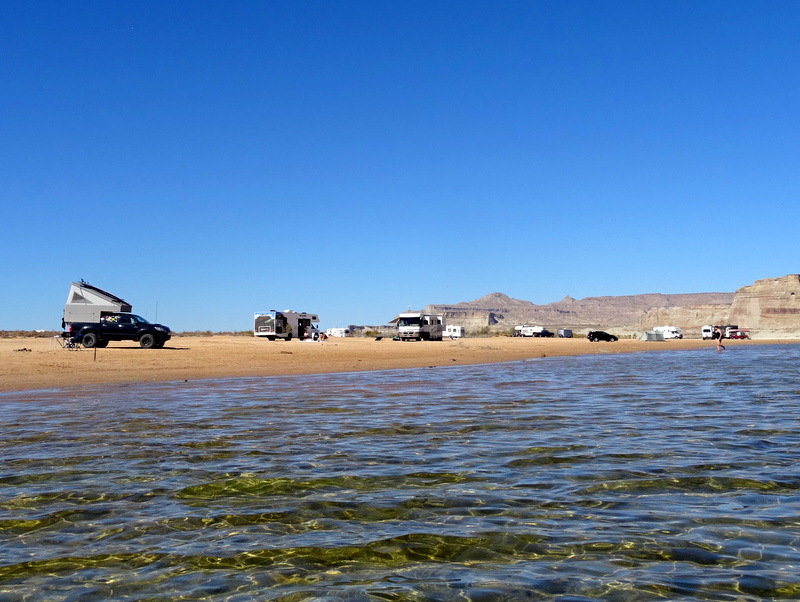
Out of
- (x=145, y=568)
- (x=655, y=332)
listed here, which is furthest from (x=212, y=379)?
(x=655, y=332)

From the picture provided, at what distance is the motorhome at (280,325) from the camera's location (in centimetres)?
5734

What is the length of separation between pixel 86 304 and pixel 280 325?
2149 centimetres

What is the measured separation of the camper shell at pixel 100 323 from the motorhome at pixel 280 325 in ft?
64.9

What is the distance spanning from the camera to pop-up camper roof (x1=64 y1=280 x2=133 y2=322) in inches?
1469

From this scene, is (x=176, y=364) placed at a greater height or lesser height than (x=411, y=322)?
lesser

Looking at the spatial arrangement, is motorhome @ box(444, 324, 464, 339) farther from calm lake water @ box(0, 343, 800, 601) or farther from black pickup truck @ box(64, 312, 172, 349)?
calm lake water @ box(0, 343, 800, 601)

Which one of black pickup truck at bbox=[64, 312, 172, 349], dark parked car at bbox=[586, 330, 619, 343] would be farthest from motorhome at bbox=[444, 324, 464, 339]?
black pickup truck at bbox=[64, 312, 172, 349]


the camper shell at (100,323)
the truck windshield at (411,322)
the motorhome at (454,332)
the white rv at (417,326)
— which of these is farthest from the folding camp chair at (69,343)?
the motorhome at (454,332)

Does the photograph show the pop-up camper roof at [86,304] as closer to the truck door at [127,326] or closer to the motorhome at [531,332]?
the truck door at [127,326]

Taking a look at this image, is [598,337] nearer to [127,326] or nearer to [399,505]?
[127,326]

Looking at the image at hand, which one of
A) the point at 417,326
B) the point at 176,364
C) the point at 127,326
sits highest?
the point at 417,326

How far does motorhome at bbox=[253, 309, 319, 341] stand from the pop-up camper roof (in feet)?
64.1

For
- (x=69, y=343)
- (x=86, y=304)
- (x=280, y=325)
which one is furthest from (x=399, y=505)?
(x=280, y=325)

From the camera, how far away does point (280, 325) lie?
57.6m
